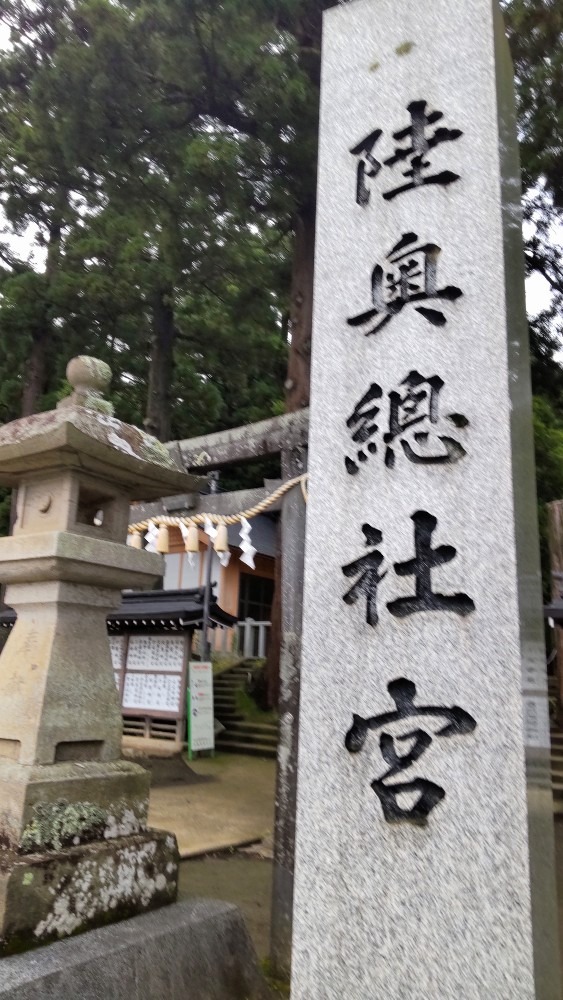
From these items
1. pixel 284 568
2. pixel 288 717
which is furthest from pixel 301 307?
pixel 288 717

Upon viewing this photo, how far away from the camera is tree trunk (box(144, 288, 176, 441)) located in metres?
11.2

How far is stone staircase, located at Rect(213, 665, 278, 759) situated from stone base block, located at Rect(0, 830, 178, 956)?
8637mm

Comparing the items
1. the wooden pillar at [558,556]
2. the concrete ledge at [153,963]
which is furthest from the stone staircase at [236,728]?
the concrete ledge at [153,963]

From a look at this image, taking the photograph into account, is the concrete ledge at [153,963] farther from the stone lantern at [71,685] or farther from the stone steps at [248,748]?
the stone steps at [248,748]

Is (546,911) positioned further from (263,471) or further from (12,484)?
(263,471)

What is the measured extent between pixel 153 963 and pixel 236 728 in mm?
10223

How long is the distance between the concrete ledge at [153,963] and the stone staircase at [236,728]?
8.52m

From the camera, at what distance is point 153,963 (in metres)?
2.35

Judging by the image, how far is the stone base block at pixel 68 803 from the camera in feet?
A: 7.82

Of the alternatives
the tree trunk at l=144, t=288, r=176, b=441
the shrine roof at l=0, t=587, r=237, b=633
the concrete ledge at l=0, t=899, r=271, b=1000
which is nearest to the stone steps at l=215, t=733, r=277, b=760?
the shrine roof at l=0, t=587, r=237, b=633

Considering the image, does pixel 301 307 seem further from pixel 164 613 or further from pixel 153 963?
pixel 153 963

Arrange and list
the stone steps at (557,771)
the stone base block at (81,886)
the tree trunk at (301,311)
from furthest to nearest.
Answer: the stone steps at (557,771) < the tree trunk at (301,311) < the stone base block at (81,886)

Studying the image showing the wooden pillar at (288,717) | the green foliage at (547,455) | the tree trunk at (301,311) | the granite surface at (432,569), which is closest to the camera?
the granite surface at (432,569)

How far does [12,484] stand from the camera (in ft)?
10.6
